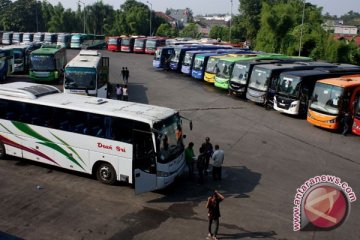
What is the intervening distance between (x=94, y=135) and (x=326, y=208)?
292 inches

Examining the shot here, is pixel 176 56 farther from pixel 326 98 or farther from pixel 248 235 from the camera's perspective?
pixel 248 235

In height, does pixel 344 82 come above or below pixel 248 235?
above

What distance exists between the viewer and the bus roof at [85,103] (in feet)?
43.7

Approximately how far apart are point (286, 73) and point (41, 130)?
14.8m

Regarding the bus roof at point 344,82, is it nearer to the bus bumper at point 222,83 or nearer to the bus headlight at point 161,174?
the bus bumper at point 222,83

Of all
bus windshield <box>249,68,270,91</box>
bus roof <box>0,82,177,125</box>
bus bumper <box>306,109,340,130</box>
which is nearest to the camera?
bus roof <box>0,82,177,125</box>

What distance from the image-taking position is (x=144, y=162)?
13.0 m

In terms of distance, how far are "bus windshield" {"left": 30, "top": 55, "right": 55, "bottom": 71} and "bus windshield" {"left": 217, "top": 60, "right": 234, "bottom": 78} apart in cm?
1261

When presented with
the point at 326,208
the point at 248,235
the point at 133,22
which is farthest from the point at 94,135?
the point at 133,22

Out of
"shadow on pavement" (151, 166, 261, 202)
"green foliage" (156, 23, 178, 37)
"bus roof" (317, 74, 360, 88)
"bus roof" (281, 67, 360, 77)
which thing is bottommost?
"shadow on pavement" (151, 166, 261, 202)

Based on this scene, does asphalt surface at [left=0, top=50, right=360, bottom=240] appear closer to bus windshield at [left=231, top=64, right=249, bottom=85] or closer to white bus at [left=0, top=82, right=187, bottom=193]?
white bus at [left=0, top=82, right=187, bottom=193]

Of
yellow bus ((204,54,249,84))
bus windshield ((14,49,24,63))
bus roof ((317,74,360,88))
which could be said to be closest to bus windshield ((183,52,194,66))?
yellow bus ((204,54,249,84))

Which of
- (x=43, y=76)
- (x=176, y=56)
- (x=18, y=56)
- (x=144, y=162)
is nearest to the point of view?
(x=144, y=162)

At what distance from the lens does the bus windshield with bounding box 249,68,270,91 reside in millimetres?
26297
